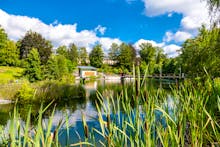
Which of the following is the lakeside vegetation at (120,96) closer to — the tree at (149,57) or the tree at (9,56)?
the tree at (149,57)

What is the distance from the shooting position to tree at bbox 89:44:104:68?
7744 cm

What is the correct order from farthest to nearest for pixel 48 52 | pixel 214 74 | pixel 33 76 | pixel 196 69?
1. pixel 48 52
2. pixel 33 76
3. pixel 196 69
4. pixel 214 74

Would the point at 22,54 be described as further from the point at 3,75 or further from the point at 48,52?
the point at 3,75

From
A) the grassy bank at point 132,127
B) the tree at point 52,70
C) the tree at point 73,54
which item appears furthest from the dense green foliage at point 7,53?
the grassy bank at point 132,127

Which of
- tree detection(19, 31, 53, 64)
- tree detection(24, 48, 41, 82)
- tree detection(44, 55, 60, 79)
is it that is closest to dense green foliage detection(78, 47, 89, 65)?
tree detection(19, 31, 53, 64)

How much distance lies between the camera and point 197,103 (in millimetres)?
2057

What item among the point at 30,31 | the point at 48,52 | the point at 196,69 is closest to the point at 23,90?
the point at 196,69

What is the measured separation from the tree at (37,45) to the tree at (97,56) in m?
23.7

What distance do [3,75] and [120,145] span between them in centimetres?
4405

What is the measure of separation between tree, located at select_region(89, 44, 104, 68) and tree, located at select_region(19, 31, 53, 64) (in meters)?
23.7

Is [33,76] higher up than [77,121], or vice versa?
[33,76]

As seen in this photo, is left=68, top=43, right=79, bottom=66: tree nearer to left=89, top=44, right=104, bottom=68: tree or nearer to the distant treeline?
the distant treeline

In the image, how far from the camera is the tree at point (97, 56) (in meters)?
77.4

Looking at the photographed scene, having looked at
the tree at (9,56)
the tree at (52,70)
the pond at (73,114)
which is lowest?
the pond at (73,114)
